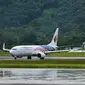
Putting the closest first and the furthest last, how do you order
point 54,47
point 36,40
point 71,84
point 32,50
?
1. point 71,84
2. point 32,50
3. point 54,47
4. point 36,40

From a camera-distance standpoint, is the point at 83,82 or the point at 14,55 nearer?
the point at 83,82

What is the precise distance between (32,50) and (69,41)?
83.1 metres

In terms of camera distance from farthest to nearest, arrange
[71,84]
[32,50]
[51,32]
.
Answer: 1. [51,32]
2. [32,50]
3. [71,84]

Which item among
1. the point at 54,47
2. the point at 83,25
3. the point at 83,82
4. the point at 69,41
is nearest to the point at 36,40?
the point at 69,41

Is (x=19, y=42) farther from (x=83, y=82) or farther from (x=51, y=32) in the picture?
(x=83, y=82)

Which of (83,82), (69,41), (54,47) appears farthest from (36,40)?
(83,82)

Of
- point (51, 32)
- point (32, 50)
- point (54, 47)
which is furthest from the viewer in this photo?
point (51, 32)

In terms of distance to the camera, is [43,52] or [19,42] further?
[19,42]

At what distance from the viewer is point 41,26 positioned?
195m

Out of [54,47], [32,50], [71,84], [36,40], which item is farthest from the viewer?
[36,40]

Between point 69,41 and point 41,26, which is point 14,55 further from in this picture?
point 41,26

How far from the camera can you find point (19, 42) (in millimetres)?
159500

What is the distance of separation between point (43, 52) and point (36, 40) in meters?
85.4

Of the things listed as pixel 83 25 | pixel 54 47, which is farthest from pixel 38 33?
pixel 54 47
